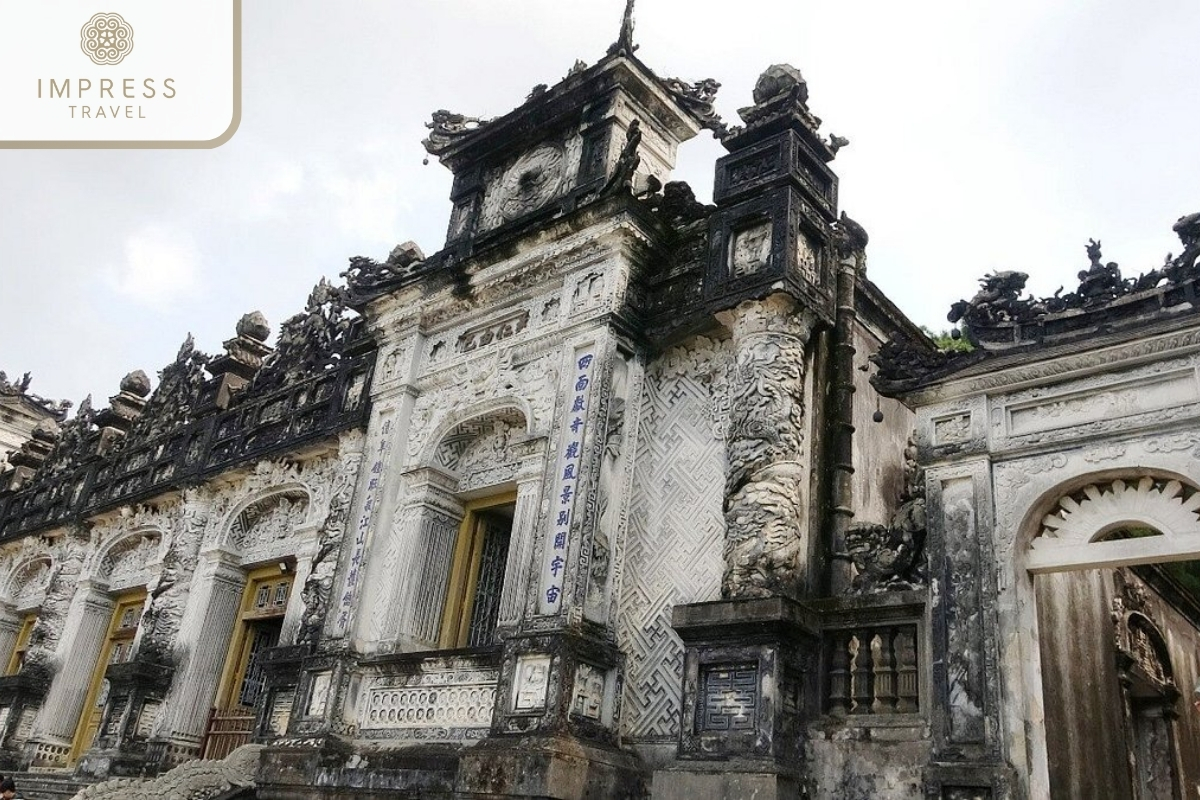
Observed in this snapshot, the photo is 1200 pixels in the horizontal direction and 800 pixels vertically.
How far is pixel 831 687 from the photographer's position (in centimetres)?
739

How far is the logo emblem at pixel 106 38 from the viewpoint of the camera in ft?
15.5

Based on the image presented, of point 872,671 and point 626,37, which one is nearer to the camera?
point 872,671

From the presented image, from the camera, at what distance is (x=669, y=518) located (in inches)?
353

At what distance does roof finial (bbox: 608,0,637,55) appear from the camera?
36.2ft

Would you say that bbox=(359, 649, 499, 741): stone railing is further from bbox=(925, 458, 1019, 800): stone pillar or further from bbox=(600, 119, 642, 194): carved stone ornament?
bbox=(600, 119, 642, 194): carved stone ornament

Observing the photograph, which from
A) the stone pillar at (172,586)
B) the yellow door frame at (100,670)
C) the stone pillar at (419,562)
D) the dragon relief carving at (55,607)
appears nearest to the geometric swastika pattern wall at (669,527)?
the stone pillar at (419,562)

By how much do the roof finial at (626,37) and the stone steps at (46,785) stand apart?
10586 millimetres

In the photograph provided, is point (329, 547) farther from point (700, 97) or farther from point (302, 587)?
point (700, 97)

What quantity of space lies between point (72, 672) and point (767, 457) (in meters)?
12.0

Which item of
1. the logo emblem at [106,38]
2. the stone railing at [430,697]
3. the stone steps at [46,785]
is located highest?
the logo emblem at [106,38]

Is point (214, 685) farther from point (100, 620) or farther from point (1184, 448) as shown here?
point (1184, 448)

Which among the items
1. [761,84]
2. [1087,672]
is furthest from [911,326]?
[1087,672]

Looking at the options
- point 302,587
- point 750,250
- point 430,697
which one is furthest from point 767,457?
point 302,587

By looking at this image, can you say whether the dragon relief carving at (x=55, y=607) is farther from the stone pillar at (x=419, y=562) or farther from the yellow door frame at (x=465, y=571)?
the yellow door frame at (x=465, y=571)
